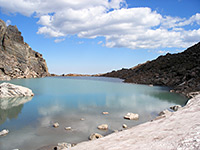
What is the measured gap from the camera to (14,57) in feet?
265

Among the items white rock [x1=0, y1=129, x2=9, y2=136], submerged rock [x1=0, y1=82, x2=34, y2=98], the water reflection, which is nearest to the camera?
white rock [x1=0, y1=129, x2=9, y2=136]

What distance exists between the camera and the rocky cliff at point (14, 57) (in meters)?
72.9

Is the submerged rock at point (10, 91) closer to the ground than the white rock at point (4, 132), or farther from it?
farther from it

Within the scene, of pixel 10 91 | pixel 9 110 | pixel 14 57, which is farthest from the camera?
pixel 14 57

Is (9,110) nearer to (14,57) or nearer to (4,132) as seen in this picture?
(4,132)

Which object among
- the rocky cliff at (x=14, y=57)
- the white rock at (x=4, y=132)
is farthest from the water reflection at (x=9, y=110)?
the rocky cliff at (x=14, y=57)

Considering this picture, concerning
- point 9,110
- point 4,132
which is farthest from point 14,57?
point 4,132

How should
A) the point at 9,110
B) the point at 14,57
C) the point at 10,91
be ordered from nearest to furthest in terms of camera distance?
the point at 9,110, the point at 10,91, the point at 14,57

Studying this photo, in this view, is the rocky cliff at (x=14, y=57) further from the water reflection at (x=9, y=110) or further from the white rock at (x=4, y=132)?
the white rock at (x=4, y=132)

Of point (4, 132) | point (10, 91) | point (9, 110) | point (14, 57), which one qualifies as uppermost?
point (14, 57)

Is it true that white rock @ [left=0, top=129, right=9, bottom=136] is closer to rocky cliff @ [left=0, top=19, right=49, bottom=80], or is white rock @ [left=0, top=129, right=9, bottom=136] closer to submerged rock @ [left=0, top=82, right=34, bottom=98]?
submerged rock @ [left=0, top=82, right=34, bottom=98]

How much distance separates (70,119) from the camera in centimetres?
1525

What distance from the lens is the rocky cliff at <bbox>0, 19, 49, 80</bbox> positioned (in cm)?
7288

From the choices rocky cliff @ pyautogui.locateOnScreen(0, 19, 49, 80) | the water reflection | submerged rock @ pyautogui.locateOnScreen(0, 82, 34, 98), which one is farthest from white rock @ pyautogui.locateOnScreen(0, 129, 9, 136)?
rocky cliff @ pyautogui.locateOnScreen(0, 19, 49, 80)
